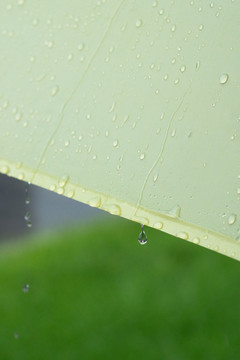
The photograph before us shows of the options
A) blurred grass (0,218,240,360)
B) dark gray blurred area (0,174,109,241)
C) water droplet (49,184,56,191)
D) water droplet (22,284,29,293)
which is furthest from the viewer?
dark gray blurred area (0,174,109,241)

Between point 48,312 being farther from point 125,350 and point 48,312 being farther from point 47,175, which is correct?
point 47,175

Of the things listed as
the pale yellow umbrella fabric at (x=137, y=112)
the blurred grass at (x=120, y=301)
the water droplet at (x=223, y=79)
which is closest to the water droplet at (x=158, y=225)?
the pale yellow umbrella fabric at (x=137, y=112)

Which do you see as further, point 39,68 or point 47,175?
point 39,68

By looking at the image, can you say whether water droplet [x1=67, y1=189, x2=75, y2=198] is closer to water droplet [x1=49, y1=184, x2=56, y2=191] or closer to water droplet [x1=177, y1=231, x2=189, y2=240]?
water droplet [x1=49, y1=184, x2=56, y2=191]

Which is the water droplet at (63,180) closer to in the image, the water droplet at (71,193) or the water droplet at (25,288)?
the water droplet at (71,193)

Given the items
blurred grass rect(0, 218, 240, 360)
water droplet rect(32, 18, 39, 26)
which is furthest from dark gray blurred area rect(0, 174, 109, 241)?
water droplet rect(32, 18, 39, 26)

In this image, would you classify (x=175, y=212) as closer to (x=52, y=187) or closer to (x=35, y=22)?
(x=52, y=187)

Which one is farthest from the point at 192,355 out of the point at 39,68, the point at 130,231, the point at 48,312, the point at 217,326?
the point at 39,68
